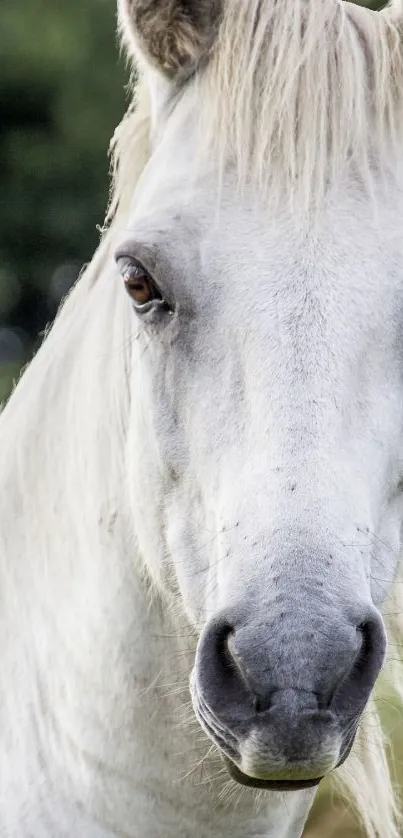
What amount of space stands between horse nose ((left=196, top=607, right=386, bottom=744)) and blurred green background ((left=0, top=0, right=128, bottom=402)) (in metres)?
14.5

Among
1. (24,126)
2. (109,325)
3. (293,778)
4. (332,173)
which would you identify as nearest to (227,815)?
(293,778)

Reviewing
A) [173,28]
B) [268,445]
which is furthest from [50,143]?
[268,445]

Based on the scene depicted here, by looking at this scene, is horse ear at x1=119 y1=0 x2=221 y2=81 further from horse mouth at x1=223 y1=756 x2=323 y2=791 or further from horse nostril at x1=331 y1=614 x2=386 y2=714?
horse mouth at x1=223 y1=756 x2=323 y2=791

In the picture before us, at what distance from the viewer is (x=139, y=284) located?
181cm

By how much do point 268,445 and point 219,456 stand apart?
0.15 metres

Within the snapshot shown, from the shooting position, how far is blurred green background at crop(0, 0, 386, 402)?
16.0m

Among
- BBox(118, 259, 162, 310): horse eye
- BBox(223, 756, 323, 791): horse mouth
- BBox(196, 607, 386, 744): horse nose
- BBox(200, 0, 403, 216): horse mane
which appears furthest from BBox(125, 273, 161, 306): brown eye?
BBox(223, 756, 323, 791): horse mouth

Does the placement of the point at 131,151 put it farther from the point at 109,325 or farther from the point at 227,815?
the point at 227,815

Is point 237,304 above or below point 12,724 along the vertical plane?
above

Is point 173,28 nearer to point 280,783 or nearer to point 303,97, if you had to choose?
point 303,97

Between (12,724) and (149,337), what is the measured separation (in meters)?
0.85

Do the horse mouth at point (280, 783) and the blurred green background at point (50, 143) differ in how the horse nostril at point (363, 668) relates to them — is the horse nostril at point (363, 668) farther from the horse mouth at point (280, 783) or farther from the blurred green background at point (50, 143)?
the blurred green background at point (50, 143)

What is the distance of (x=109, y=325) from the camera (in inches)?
83.7

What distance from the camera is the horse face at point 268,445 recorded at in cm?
144
